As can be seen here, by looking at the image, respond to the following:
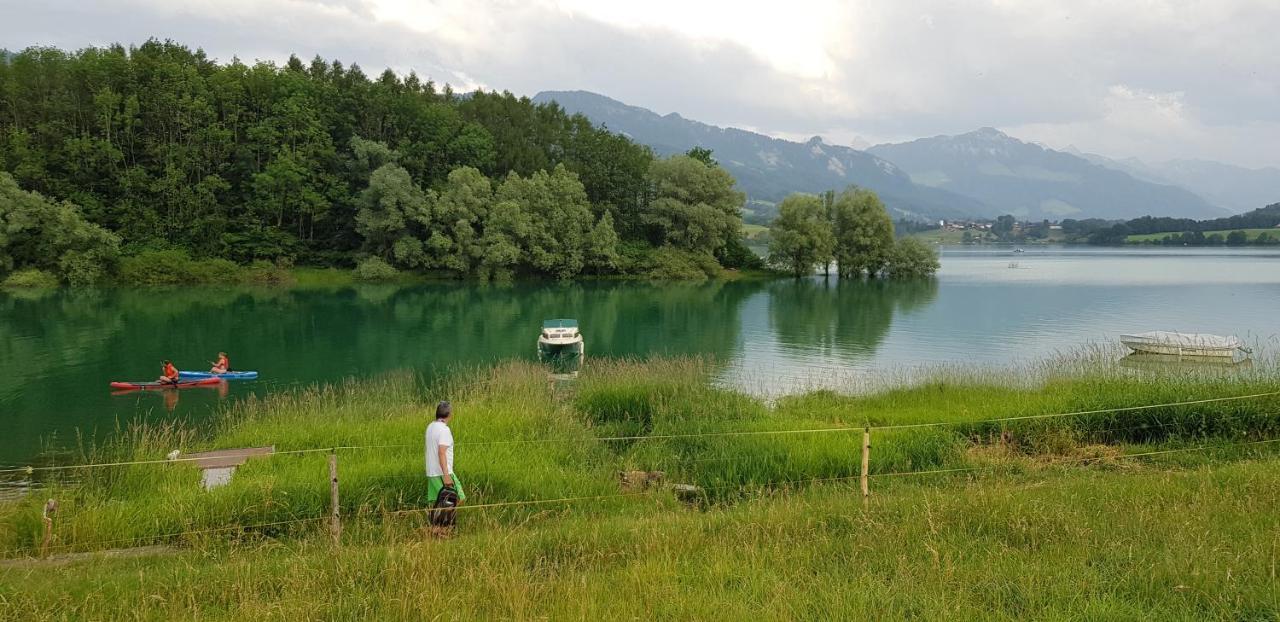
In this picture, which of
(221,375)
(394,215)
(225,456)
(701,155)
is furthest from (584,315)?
(701,155)

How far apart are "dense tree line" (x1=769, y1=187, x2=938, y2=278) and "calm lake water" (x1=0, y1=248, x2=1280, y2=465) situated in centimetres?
1463

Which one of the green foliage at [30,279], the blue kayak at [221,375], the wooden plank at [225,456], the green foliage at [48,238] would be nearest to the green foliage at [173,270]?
the green foliage at [48,238]

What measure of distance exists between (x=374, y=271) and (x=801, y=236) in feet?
166

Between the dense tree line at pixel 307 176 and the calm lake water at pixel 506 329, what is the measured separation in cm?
823

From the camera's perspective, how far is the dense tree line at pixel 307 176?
71.4 m

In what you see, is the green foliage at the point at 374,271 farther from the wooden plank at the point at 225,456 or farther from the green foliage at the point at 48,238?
the wooden plank at the point at 225,456

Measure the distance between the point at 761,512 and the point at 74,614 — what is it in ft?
24.0

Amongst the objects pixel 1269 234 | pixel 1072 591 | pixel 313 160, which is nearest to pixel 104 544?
pixel 1072 591

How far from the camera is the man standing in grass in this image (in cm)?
1052

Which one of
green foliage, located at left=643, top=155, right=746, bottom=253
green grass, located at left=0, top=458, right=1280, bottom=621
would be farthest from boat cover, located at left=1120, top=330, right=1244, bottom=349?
green foliage, located at left=643, top=155, right=746, bottom=253

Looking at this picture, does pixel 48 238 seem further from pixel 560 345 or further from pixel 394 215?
pixel 560 345

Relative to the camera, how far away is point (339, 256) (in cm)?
8106

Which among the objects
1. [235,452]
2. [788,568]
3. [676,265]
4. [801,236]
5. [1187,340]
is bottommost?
[1187,340]

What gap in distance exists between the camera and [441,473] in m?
10.6
